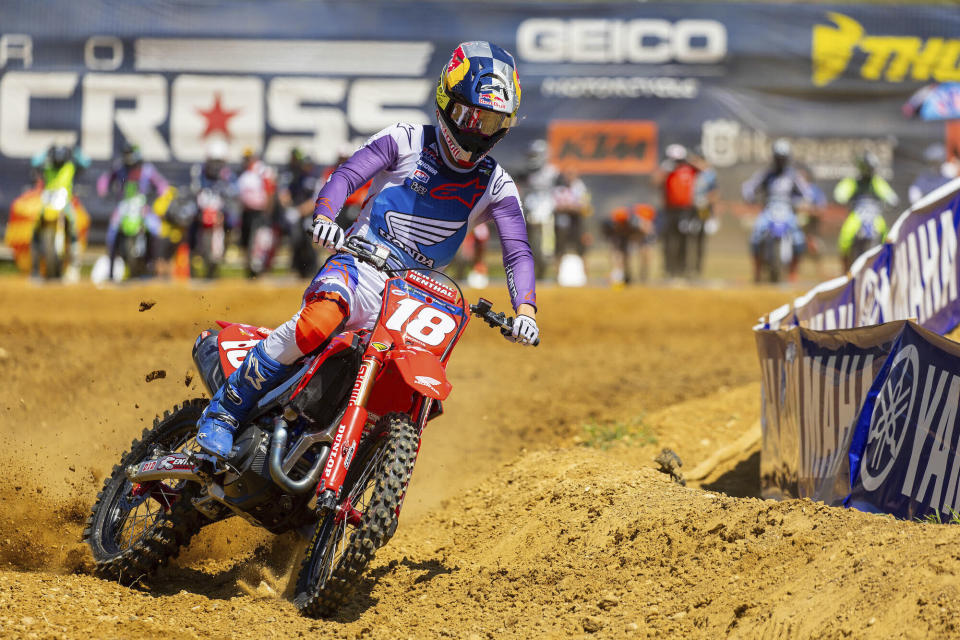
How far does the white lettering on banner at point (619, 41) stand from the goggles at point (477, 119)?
16652 mm

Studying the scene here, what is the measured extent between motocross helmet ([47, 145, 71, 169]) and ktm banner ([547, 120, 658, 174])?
27.5ft

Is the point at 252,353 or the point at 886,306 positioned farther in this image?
the point at 886,306

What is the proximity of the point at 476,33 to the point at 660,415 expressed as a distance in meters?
13.9

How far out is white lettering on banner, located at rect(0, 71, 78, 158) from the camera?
2183cm

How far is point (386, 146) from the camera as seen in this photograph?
5957mm

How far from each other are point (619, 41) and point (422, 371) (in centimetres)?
1790

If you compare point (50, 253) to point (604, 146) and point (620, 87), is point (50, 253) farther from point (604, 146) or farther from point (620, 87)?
point (620, 87)

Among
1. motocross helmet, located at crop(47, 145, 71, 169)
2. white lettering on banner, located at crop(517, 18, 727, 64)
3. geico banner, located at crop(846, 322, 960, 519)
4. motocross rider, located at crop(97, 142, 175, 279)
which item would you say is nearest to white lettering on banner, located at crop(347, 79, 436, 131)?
white lettering on banner, located at crop(517, 18, 727, 64)

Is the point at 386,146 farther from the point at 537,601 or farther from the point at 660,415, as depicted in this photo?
the point at 660,415

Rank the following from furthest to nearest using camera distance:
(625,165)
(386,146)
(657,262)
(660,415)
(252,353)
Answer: (657,262) → (625,165) → (660,415) → (386,146) → (252,353)

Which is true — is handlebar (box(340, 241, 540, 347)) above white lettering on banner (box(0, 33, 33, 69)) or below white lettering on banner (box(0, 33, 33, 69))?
below

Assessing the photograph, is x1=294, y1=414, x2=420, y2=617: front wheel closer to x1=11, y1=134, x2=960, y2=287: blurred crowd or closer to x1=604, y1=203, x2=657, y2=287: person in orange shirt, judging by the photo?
x1=11, y1=134, x2=960, y2=287: blurred crowd

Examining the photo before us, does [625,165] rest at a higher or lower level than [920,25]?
lower

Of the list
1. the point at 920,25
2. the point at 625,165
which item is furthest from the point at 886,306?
the point at 920,25
